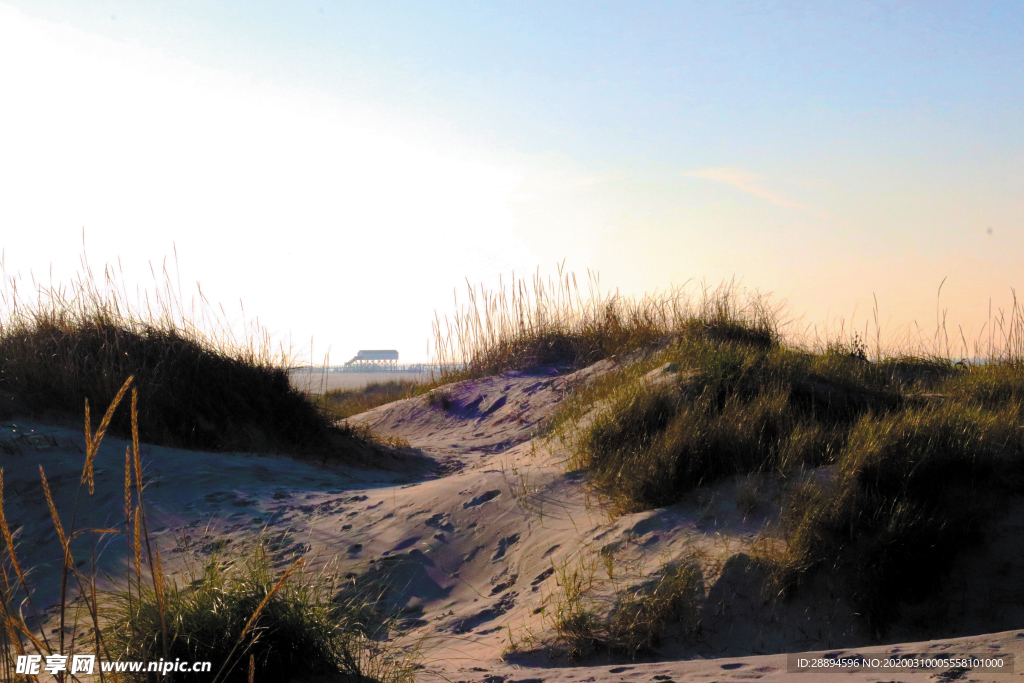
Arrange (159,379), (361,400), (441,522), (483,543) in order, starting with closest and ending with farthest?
1. (483,543)
2. (441,522)
3. (159,379)
4. (361,400)

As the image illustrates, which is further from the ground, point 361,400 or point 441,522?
point 361,400

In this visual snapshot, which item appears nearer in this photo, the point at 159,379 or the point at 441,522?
the point at 441,522

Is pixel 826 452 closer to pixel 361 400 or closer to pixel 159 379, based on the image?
pixel 159 379

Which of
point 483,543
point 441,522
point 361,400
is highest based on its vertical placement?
point 361,400

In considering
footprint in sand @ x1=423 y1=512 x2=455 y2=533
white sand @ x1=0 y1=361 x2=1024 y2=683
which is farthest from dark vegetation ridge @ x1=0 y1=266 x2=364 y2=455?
footprint in sand @ x1=423 y1=512 x2=455 y2=533

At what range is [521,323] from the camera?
456 inches

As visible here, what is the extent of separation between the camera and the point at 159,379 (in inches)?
283

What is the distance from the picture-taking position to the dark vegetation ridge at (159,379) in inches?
A: 272

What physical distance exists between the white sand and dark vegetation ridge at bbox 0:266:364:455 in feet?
2.09

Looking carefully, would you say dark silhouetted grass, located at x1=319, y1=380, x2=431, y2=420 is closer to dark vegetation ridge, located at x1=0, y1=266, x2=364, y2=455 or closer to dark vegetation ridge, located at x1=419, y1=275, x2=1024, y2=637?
dark vegetation ridge, located at x1=0, y1=266, x2=364, y2=455

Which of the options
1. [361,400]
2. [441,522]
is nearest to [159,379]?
[441,522]

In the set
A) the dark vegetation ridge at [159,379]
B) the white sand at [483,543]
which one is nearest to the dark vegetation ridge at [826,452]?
the white sand at [483,543]

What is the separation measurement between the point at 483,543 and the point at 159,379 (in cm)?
443

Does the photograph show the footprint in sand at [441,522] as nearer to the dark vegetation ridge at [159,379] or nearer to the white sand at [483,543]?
the white sand at [483,543]
